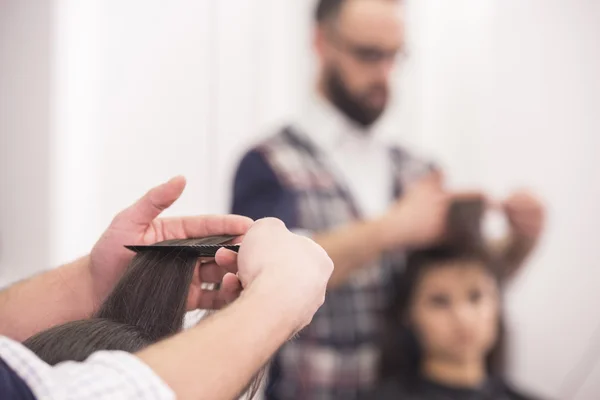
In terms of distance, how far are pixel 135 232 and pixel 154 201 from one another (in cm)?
6

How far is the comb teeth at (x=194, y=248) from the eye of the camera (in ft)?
A: 2.29

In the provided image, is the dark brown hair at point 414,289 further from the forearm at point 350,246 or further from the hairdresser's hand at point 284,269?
the hairdresser's hand at point 284,269

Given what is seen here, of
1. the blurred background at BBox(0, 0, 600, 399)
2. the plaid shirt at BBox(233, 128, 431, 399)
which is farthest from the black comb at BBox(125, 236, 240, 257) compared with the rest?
the blurred background at BBox(0, 0, 600, 399)

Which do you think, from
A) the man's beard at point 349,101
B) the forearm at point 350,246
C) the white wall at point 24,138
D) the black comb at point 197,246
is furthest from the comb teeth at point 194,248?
the man's beard at point 349,101

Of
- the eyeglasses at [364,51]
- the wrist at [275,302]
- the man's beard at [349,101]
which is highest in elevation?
the eyeglasses at [364,51]

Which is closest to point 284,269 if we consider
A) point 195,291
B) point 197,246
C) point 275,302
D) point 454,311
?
point 275,302

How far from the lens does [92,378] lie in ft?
1.58

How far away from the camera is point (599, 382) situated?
1905mm

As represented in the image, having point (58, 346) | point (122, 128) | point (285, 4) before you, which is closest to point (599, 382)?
point (285, 4)

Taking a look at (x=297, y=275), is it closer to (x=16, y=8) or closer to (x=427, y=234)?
(x=427, y=234)

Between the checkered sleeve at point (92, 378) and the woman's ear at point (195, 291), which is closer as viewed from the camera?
the checkered sleeve at point (92, 378)

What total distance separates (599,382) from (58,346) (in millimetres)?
1861

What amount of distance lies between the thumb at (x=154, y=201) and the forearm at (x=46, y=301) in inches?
4.1

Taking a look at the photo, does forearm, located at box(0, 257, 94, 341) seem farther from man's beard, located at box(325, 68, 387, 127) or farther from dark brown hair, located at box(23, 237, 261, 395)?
man's beard, located at box(325, 68, 387, 127)
